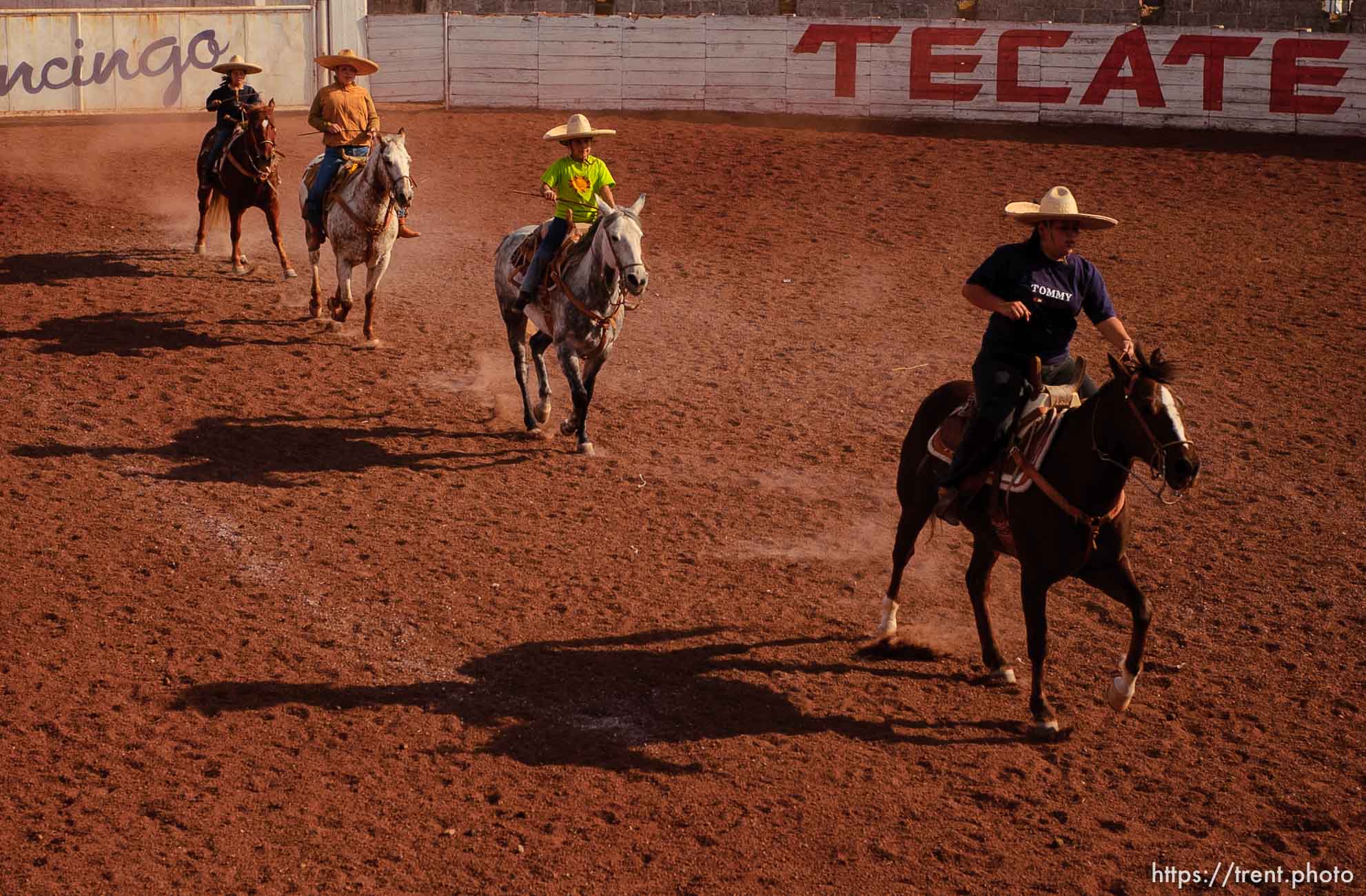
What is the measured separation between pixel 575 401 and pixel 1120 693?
6.05 m

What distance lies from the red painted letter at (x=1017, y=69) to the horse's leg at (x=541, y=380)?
15465 mm

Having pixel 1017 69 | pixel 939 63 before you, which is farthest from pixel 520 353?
pixel 1017 69

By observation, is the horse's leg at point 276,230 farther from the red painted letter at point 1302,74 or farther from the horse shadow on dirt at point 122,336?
the red painted letter at point 1302,74

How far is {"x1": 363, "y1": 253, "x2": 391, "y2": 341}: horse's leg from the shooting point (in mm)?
14992

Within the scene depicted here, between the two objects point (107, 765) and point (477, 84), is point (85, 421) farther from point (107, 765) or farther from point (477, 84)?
point (477, 84)

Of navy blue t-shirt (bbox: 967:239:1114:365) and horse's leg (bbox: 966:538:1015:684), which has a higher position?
navy blue t-shirt (bbox: 967:239:1114:365)

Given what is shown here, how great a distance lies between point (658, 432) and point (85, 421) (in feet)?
17.6

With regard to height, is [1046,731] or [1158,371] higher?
[1158,371]

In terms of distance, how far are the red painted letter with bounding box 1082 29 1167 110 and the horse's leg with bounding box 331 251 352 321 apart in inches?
626

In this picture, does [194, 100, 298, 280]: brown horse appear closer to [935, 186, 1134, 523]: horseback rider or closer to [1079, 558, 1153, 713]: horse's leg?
[935, 186, 1134, 523]: horseback rider

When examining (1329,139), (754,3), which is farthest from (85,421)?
(754,3)

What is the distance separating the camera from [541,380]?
43.0ft

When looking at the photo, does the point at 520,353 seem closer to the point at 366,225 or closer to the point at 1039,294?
the point at 366,225

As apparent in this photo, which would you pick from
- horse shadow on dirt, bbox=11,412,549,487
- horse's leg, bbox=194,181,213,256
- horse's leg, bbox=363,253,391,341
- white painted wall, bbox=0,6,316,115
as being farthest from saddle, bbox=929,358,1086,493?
white painted wall, bbox=0,6,316,115
